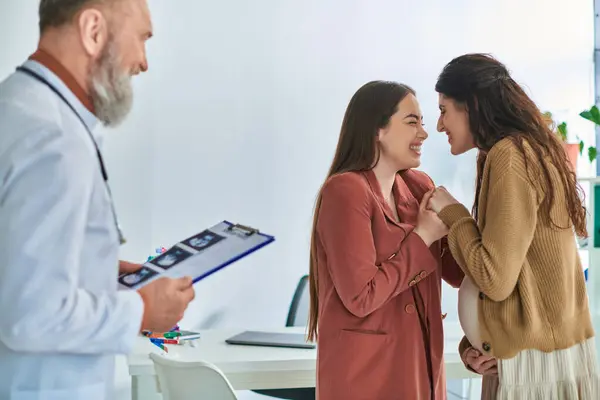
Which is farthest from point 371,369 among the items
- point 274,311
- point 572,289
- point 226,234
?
point 274,311

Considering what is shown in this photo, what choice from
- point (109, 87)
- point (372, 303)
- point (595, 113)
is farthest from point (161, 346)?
point (595, 113)

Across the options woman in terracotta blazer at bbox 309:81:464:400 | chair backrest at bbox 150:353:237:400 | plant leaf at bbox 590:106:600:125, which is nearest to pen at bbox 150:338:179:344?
chair backrest at bbox 150:353:237:400

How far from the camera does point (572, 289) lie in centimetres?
200

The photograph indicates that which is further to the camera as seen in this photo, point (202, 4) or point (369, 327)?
point (202, 4)

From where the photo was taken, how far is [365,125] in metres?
2.26

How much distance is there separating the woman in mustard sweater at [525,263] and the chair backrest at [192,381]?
70 centimetres

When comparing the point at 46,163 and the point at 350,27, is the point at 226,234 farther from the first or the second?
the point at 350,27

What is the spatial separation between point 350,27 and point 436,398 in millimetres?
3058

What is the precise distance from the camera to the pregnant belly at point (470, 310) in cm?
204

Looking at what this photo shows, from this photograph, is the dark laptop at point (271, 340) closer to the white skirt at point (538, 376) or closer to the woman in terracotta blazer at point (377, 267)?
the woman in terracotta blazer at point (377, 267)

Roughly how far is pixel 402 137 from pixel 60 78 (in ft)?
3.75

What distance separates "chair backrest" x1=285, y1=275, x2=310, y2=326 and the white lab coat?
275 centimetres

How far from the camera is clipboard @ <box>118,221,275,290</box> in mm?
1519

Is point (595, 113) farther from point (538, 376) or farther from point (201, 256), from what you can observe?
point (201, 256)
